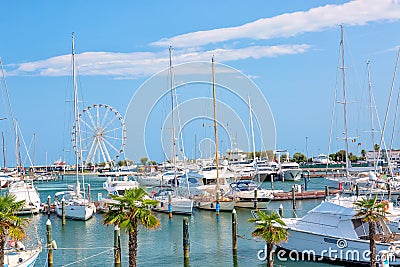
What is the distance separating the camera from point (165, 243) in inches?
1813

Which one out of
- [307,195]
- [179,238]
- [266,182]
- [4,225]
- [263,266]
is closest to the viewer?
[4,225]

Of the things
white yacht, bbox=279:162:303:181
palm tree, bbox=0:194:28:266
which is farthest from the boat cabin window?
white yacht, bbox=279:162:303:181

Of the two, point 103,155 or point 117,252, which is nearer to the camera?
point 117,252

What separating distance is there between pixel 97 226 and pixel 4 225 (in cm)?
3225

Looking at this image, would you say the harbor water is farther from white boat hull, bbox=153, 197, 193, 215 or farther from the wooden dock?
the wooden dock

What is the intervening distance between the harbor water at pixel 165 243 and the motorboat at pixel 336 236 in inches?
42.3

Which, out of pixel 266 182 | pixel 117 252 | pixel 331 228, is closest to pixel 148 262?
pixel 117 252

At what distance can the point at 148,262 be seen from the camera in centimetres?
3884

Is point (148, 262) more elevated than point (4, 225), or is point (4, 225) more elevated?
point (4, 225)

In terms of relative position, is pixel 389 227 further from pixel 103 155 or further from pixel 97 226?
pixel 103 155

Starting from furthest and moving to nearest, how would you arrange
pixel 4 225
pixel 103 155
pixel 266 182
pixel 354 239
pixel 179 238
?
pixel 266 182 < pixel 103 155 < pixel 179 238 < pixel 354 239 < pixel 4 225

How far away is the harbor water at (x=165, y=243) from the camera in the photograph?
126 ft

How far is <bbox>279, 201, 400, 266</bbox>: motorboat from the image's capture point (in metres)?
32.9

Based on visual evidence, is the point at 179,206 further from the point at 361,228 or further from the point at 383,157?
the point at 383,157
